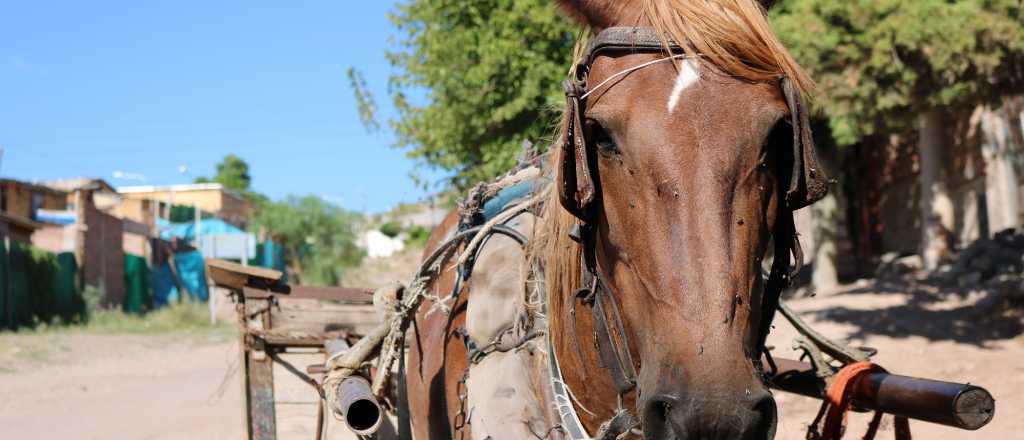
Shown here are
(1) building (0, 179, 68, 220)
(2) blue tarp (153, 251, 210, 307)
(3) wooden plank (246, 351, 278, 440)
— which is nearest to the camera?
(3) wooden plank (246, 351, 278, 440)

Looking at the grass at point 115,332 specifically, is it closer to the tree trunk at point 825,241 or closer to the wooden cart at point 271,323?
the wooden cart at point 271,323

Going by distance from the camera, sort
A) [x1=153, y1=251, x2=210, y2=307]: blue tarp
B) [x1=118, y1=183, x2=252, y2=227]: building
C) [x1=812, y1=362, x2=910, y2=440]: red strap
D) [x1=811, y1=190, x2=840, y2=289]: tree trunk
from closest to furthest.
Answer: [x1=812, y1=362, x2=910, y2=440]: red strap → [x1=811, y1=190, x2=840, y2=289]: tree trunk → [x1=153, y1=251, x2=210, y2=307]: blue tarp → [x1=118, y1=183, x2=252, y2=227]: building

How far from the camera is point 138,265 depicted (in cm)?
2386

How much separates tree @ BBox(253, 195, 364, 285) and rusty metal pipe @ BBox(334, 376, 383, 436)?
3558cm

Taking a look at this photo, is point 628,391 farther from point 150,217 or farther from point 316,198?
point 316,198

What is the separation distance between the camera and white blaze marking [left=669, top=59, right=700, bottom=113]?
1739 millimetres

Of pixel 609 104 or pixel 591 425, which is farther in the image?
pixel 591 425

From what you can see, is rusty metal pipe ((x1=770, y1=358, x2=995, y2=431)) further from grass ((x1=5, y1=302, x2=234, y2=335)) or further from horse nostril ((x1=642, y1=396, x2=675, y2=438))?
grass ((x1=5, y1=302, x2=234, y2=335))

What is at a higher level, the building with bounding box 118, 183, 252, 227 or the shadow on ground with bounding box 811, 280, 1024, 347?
the building with bounding box 118, 183, 252, 227

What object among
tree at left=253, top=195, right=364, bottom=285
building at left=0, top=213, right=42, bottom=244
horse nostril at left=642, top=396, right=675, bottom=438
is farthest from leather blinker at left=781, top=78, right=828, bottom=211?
tree at left=253, top=195, right=364, bottom=285

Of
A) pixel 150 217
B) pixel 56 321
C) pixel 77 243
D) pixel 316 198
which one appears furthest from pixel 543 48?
pixel 316 198

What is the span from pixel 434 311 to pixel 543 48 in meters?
7.02

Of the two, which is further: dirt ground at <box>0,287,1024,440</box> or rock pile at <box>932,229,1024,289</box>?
rock pile at <box>932,229,1024,289</box>

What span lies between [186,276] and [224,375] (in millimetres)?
16435
